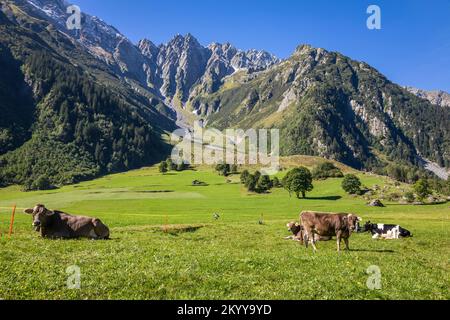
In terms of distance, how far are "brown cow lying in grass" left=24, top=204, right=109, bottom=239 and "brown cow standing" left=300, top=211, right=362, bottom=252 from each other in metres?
16.0

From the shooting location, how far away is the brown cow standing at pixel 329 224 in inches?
1171

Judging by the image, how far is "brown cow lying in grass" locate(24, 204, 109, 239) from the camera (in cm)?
2760

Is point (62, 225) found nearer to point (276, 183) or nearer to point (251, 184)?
point (251, 184)

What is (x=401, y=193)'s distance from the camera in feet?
449

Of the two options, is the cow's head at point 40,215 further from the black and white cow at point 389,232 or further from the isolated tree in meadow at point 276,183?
the isolated tree in meadow at point 276,183

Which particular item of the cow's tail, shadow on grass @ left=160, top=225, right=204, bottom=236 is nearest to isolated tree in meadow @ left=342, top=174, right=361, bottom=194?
shadow on grass @ left=160, top=225, right=204, bottom=236

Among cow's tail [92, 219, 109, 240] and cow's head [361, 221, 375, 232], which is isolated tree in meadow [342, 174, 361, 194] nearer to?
cow's head [361, 221, 375, 232]

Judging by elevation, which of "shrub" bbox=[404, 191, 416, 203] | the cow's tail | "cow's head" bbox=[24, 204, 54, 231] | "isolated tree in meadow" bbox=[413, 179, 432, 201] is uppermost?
"cow's head" bbox=[24, 204, 54, 231]

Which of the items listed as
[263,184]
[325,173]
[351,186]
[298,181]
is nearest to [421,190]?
[351,186]

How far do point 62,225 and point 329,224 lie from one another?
2027cm
